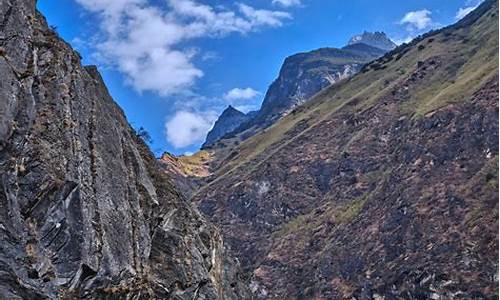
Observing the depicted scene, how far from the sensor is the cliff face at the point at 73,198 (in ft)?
60.7

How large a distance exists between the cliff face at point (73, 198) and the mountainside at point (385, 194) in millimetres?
50689

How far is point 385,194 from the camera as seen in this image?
9956cm

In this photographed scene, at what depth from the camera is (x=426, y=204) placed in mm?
88062

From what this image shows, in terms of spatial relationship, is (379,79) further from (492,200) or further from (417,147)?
(492,200)

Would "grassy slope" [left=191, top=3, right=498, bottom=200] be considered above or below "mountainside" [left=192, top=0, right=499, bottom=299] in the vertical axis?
above

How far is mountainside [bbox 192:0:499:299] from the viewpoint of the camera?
76.6 meters

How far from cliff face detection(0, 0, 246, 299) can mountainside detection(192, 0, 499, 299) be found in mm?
50689

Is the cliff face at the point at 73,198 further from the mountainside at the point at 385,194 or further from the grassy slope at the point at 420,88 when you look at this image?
the grassy slope at the point at 420,88

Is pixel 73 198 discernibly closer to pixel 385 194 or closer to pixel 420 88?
pixel 385 194

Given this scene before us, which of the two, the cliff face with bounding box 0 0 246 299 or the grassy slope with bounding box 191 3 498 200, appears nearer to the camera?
the cliff face with bounding box 0 0 246 299

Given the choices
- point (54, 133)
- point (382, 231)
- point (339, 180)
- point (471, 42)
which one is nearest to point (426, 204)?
point (382, 231)

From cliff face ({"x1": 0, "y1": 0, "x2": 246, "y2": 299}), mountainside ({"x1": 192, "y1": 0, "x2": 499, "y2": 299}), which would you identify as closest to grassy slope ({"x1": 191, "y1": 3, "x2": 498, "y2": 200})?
mountainside ({"x1": 192, "y1": 0, "x2": 499, "y2": 299})

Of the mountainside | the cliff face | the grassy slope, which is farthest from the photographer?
the grassy slope

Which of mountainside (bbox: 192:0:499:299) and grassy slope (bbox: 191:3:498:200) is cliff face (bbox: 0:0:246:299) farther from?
grassy slope (bbox: 191:3:498:200)
